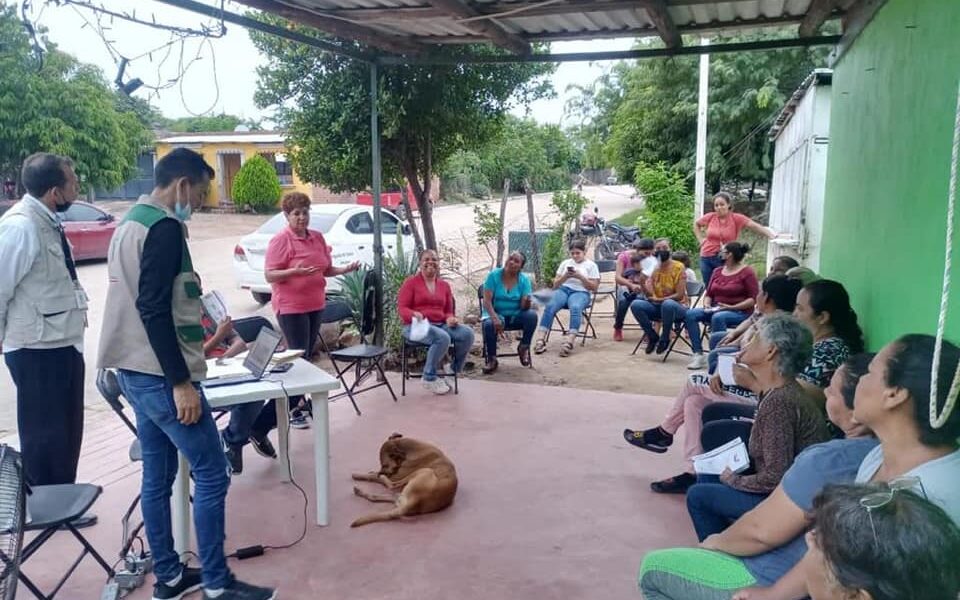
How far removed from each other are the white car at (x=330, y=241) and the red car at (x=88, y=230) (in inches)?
200

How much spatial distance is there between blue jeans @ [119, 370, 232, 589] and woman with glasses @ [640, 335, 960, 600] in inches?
63.5

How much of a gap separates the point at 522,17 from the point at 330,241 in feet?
18.8

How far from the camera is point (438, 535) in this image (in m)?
3.54

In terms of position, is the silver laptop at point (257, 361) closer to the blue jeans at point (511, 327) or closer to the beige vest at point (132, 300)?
the beige vest at point (132, 300)

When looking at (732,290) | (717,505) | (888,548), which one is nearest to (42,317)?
(717,505)

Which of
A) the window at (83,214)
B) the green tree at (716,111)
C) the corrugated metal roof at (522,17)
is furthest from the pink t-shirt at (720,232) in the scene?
the window at (83,214)

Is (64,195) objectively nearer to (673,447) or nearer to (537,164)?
(673,447)

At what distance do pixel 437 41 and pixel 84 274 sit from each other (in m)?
9.83

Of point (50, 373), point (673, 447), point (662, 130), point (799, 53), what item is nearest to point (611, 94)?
point (662, 130)

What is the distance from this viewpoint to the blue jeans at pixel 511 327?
6766 mm

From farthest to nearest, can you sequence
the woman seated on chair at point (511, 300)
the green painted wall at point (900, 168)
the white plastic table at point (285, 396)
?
the woman seated on chair at point (511, 300), the white plastic table at point (285, 396), the green painted wall at point (900, 168)

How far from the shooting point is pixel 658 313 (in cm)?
761

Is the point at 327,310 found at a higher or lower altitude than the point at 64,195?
lower

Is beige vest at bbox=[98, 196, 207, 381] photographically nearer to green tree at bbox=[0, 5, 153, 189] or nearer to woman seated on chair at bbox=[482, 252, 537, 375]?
woman seated on chair at bbox=[482, 252, 537, 375]
